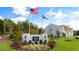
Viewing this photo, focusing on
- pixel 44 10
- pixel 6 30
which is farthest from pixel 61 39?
pixel 6 30

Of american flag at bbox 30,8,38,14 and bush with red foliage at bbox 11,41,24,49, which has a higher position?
american flag at bbox 30,8,38,14

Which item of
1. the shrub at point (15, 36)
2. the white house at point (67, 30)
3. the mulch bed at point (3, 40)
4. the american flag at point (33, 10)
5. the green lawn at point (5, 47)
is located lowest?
the green lawn at point (5, 47)

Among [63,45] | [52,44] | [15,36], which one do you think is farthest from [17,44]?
[63,45]

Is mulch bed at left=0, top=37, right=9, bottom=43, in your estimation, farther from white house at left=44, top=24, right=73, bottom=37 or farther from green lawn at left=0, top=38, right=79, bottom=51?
white house at left=44, top=24, right=73, bottom=37

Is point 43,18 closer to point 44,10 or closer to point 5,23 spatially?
point 44,10

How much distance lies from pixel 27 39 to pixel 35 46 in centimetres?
15

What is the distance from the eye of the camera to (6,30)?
14.5ft

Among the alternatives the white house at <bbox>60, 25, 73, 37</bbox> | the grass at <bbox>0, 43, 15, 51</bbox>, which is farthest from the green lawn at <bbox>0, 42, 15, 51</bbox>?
the white house at <bbox>60, 25, 73, 37</bbox>

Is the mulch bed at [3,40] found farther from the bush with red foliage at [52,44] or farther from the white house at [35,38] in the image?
the bush with red foliage at [52,44]

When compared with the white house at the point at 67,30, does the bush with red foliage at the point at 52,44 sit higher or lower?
lower

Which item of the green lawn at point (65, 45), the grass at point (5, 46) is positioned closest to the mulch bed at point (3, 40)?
the grass at point (5, 46)
